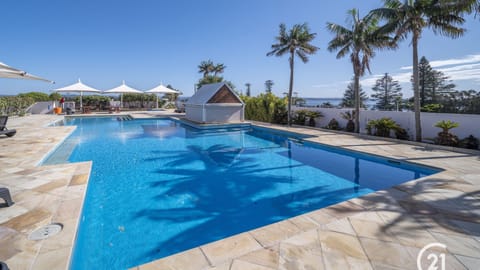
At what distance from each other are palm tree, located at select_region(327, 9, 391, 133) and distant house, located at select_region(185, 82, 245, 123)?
24.5ft

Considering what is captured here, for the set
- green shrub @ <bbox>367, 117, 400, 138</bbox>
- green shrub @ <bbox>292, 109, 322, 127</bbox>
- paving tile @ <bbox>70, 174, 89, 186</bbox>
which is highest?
green shrub @ <bbox>292, 109, 322, 127</bbox>

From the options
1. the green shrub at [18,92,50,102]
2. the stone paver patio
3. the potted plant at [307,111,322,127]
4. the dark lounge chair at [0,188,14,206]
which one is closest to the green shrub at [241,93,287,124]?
the potted plant at [307,111,322,127]

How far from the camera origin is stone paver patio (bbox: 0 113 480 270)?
2.39 m

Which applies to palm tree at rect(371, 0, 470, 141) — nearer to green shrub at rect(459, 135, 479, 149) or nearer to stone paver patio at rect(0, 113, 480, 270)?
green shrub at rect(459, 135, 479, 149)

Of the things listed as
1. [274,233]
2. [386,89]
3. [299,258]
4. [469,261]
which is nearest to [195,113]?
[274,233]

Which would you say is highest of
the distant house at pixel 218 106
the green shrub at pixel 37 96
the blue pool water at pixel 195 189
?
the green shrub at pixel 37 96

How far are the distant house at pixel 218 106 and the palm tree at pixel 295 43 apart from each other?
4.36 m

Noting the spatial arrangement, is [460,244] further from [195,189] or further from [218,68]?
[218,68]

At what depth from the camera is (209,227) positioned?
12.6 ft

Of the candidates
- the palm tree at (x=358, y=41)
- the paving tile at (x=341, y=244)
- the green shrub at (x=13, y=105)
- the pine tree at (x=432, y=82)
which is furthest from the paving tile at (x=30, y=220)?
the pine tree at (x=432, y=82)

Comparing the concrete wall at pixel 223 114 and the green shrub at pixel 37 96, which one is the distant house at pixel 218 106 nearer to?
the concrete wall at pixel 223 114

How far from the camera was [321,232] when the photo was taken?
2.98m

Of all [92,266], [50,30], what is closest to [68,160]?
[92,266]

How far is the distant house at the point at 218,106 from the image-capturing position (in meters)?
16.2
